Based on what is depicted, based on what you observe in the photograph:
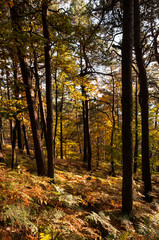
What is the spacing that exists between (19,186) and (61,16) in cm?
567

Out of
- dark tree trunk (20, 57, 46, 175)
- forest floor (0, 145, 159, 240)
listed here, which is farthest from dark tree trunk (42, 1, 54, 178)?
forest floor (0, 145, 159, 240)

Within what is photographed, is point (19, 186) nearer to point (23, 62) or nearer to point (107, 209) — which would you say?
point (107, 209)

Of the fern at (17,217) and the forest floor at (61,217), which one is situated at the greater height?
the fern at (17,217)

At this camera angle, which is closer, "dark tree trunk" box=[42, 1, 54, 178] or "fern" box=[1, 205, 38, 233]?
"fern" box=[1, 205, 38, 233]

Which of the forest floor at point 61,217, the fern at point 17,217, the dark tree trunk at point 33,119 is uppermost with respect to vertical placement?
the dark tree trunk at point 33,119

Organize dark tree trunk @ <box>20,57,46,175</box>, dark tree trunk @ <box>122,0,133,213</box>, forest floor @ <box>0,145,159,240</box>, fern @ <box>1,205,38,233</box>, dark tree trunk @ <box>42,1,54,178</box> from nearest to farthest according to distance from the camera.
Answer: fern @ <box>1,205,38,233</box>, forest floor @ <box>0,145,159,240</box>, dark tree trunk @ <box>122,0,133,213</box>, dark tree trunk @ <box>42,1,54,178</box>, dark tree trunk @ <box>20,57,46,175</box>

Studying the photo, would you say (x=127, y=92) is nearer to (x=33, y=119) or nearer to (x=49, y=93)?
(x=49, y=93)

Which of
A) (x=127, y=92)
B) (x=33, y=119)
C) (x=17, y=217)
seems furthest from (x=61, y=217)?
(x=127, y=92)

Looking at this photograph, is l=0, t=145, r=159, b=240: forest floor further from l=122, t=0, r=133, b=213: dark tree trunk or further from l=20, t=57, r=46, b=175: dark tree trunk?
l=20, t=57, r=46, b=175: dark tree trunk

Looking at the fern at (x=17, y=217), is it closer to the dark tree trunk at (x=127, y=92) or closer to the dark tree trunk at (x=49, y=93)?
the dark tree trunk at (x=49, y=93)

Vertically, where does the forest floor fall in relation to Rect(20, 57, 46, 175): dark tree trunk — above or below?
below

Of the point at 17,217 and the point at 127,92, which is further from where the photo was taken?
the point at 127,92

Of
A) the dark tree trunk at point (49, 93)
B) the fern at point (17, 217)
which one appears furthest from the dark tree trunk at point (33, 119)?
the fern at point (17, 217)

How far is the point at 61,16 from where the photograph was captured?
466 centimetres
